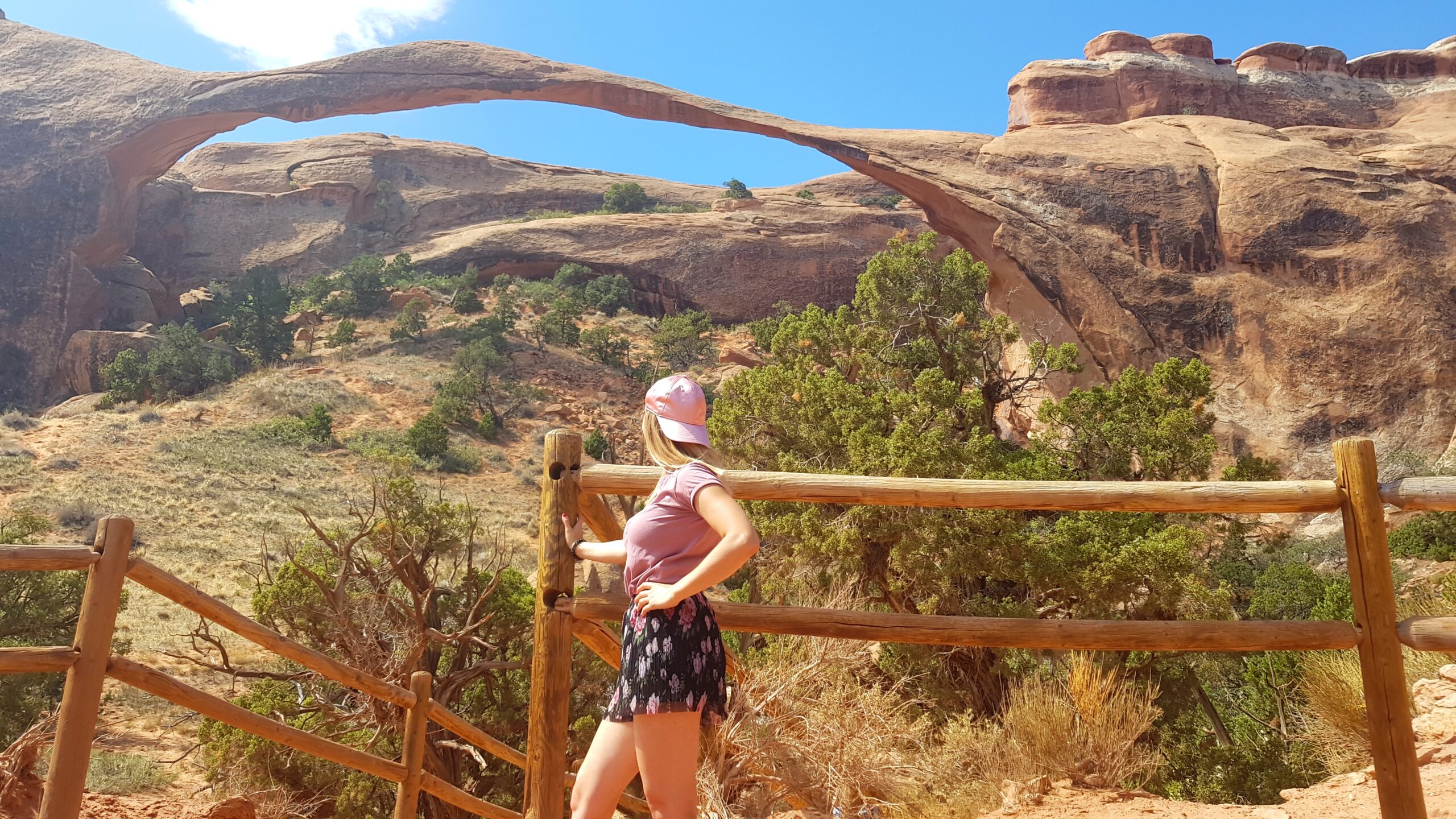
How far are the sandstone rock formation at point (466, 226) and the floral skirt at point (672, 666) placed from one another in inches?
1240

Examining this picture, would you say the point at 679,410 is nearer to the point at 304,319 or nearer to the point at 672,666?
the point at 672,666

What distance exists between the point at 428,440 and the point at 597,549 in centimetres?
2062

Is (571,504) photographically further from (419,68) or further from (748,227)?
(748,227)

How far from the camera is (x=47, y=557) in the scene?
2.19 metres

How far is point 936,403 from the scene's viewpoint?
11.1 meters

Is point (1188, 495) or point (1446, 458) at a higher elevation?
point (1188, 495)

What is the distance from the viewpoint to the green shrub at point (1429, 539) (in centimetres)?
1258

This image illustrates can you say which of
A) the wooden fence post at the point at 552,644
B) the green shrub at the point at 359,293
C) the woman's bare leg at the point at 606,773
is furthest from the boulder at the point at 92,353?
the woman's bare leg at the point at 606,773

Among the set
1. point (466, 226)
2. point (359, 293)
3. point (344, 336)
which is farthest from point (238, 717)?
point (466, 226)

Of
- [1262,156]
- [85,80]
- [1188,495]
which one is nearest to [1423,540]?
[1262,156]

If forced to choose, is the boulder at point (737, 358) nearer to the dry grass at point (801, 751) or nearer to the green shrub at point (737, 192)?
the green shrub at point (737, 192)

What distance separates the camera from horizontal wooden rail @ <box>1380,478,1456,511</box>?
2.19m

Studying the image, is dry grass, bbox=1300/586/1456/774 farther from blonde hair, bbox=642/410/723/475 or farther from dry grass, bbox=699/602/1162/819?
blonde hair, bbox=642/410/723/475

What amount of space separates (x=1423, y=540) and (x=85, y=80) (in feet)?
121
